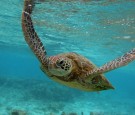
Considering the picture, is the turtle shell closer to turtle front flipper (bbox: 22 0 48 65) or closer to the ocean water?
turtle front flipper (bbox: 22 0 48 65)

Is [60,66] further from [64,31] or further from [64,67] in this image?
[64,31]

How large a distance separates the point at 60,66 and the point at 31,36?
1.17 metres

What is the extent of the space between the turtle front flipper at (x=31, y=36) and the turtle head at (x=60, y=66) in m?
0.26

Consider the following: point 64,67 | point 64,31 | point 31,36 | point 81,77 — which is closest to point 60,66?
point 64,67

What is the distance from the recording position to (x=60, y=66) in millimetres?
5031

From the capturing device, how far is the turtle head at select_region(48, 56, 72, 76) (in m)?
4.99

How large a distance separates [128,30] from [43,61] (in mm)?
18284

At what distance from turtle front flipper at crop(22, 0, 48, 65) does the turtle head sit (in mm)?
256

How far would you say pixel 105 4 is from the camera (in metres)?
16.1

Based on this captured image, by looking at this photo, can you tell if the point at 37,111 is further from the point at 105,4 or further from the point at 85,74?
the point at 85,74

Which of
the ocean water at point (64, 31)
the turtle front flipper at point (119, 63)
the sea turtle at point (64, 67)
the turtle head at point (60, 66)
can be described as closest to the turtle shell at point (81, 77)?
the sea turtle at point (64, 67)

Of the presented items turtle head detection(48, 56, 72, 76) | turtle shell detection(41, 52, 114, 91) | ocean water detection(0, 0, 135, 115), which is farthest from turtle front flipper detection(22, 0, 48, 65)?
ocean water detection(0, 0, 135, 115)

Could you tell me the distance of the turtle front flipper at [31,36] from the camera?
556cm

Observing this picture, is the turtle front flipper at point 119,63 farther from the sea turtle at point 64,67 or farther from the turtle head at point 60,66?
the turtle head at point 60,66
